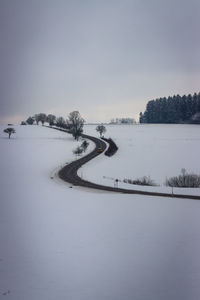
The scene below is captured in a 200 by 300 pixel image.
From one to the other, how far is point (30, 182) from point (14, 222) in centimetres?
1664

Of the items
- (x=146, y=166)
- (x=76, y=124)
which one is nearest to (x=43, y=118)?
(x=76, y=124)

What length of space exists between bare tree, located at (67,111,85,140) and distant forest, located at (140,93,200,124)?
2833 inches

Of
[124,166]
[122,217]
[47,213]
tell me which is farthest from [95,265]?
[124,166]

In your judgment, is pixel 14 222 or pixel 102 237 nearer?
pixel 102 237

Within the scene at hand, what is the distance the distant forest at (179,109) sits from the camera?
466 feet

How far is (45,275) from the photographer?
9641mm

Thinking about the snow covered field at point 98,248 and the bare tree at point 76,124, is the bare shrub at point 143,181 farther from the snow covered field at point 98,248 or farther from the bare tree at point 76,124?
the bare tree at point 76,124

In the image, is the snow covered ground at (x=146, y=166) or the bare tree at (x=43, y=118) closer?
the snow covered ground at (x=146, y=166)

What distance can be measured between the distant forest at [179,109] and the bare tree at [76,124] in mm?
71947

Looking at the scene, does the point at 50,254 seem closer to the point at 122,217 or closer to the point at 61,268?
the point at 61,268

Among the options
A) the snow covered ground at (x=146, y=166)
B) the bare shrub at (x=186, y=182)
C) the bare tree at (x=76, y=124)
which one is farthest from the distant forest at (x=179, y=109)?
the bare shrub at (x=186, y=182)

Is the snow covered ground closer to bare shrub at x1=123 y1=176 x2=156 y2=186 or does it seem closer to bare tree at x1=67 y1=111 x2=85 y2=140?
bare shrub at x1=123 y1=176 x2=156 y2=186

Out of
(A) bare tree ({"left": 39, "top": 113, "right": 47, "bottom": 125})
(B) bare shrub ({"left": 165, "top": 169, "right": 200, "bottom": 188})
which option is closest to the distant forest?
(A) bare tree ({"left": 39, "top": 113, "right": 47, "bottom": 125})

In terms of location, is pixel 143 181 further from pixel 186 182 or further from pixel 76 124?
pixel 76 124
